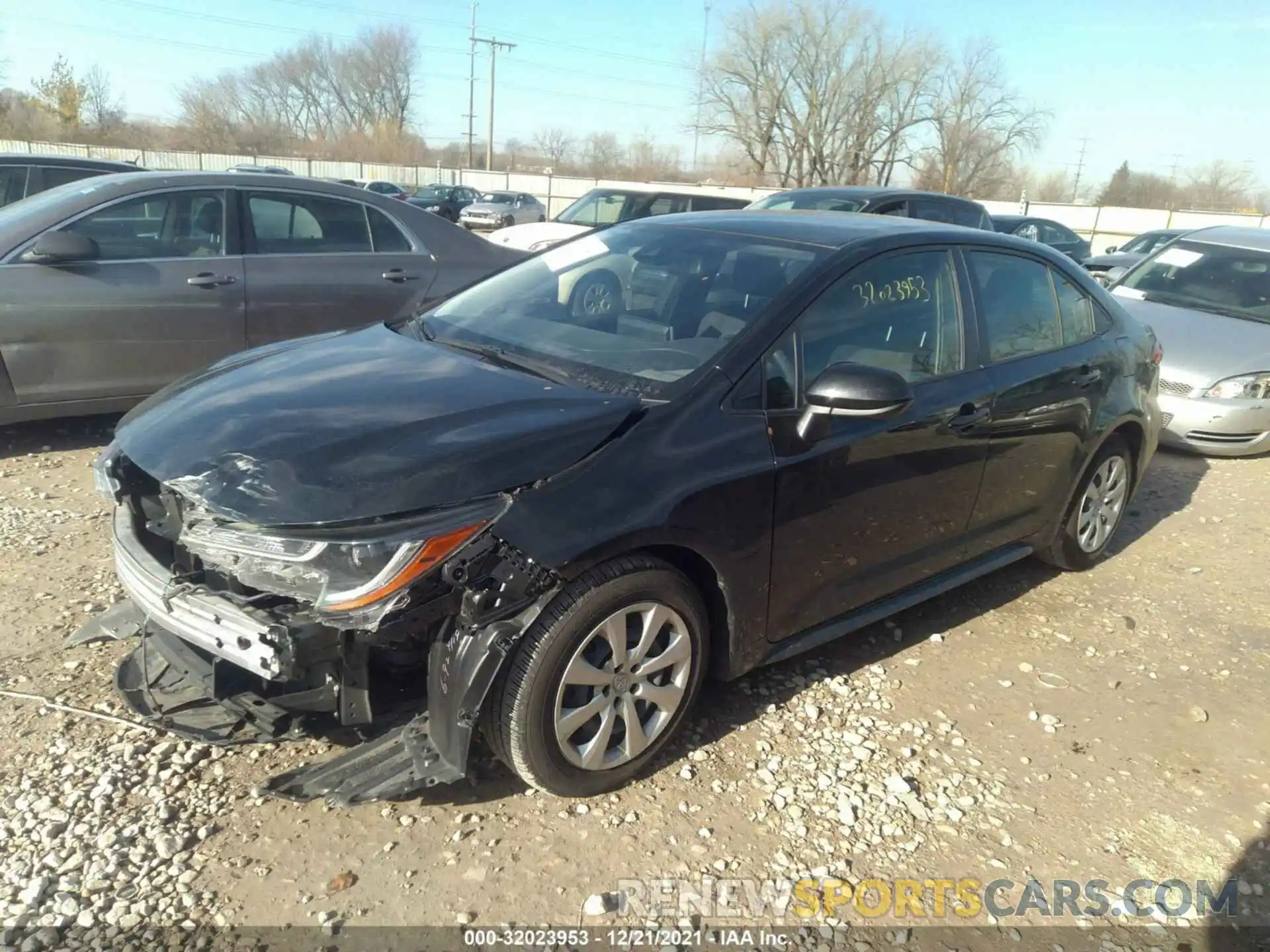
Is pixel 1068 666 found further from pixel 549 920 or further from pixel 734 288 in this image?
pixel 549 920

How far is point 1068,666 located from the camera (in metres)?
3.84

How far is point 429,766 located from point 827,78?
179ft

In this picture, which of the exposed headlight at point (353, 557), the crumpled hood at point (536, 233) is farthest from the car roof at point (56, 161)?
the exposed headlight at point (353, 557)

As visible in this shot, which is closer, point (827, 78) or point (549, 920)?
point (549, 920)

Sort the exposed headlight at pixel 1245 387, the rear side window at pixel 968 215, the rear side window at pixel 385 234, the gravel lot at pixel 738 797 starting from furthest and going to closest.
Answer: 1. the rear side window at pixel 968 215
2. the exposed headlight at pixel 1245 387
3. the rear side window at pixel 385 234
4. the gravel lot at pixel 738 797

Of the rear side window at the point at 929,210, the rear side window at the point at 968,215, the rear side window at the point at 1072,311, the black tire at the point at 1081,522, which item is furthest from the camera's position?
the rear side window at the point at 968,215

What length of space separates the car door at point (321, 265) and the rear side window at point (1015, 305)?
10.9 feet

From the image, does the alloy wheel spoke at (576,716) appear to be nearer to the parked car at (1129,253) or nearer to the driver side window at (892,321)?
the driver side window at (892,321)

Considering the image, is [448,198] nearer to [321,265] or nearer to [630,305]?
[321,265]

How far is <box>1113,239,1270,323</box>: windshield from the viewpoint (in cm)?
773

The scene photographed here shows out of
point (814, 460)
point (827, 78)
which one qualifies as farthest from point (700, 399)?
point (827, 78)

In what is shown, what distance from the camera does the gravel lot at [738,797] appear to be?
7.71 feet

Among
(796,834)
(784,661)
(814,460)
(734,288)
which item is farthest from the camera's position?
(784,661)

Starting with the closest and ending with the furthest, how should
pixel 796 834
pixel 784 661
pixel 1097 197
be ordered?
pixel 796 834
pixel 784 661
pixel 1097 197
